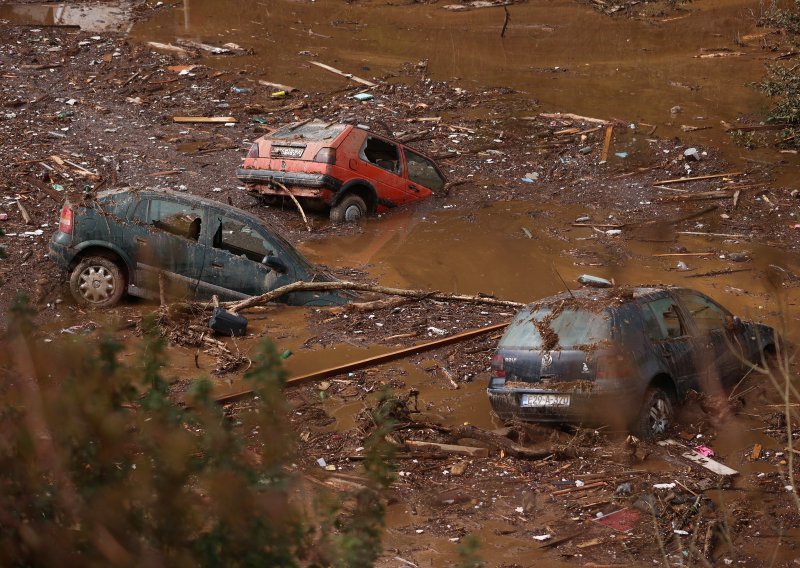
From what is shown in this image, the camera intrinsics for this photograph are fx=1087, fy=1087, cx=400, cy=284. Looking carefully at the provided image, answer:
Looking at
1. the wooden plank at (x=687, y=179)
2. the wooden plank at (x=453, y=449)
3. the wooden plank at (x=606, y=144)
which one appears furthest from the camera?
the wooden plank at (x=606, y=144)

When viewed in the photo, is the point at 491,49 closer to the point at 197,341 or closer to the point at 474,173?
the point at 474,173

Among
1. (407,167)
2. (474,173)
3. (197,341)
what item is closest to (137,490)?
(197,341)

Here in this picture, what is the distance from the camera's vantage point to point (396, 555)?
301 inches

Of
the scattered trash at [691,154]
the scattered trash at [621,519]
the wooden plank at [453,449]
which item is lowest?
the wooden plank at [453,449]

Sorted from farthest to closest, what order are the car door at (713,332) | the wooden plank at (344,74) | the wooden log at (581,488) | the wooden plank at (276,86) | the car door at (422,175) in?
the wooden plank at (344,74), the wooden plank at (276,86), the car door at (422,175), the car door at (713,332), the wooden log at (581,488)

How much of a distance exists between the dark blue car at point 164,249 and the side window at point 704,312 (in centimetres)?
497

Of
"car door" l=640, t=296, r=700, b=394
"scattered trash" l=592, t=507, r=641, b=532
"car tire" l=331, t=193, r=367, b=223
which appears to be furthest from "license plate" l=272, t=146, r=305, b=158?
"scattered trash" l=592, t=507, r=641, b=532

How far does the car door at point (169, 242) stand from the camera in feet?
42.2

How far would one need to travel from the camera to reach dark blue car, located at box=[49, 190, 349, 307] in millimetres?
12789

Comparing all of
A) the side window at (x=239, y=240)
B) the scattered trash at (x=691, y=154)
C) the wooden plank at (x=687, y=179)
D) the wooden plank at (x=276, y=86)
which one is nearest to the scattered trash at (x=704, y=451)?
the side window at (x=239, y=240)

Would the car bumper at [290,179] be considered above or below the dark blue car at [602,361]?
below

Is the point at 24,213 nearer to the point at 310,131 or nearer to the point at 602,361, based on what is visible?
the point at 310,131

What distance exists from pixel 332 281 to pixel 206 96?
1211 cm

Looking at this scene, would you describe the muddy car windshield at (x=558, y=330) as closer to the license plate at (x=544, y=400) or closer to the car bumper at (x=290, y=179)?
the license plate at (x=544, y=400)
